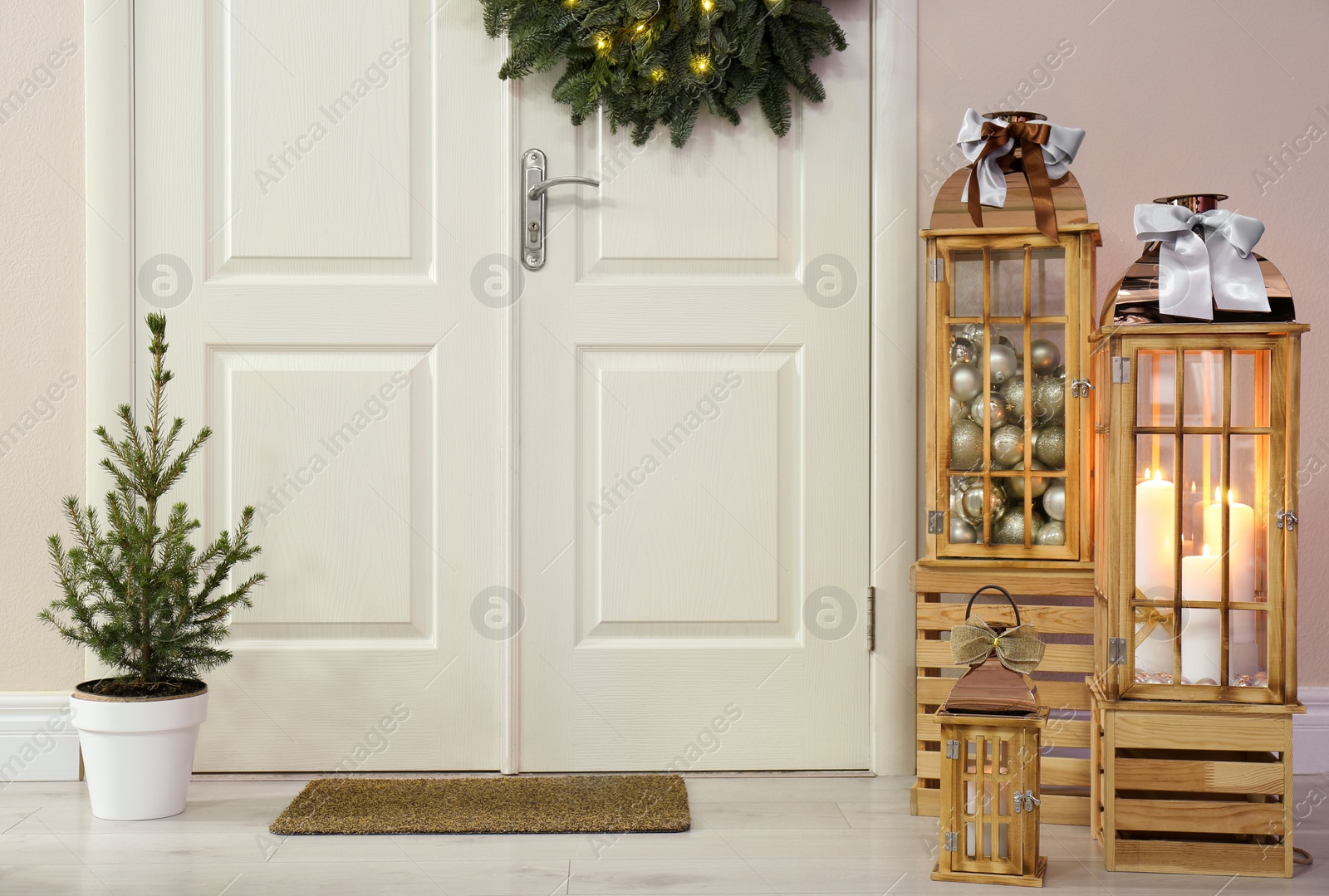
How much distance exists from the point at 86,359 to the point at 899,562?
1715 mm

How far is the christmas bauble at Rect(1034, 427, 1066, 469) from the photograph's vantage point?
5.83 feet

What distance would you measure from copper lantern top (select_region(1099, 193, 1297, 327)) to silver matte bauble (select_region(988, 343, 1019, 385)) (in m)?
0.19

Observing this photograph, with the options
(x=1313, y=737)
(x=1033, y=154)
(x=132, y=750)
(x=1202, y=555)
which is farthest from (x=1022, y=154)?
(x=132, y=750)

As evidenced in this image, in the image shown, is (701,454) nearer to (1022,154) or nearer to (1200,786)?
(1022,154)

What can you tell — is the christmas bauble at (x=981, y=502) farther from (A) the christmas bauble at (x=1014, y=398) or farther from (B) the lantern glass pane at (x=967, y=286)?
(B) the lantern glass pane at (x=967, y=286)

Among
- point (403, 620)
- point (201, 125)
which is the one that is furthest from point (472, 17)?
point (403, 620)

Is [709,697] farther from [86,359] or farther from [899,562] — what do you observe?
[86,359]

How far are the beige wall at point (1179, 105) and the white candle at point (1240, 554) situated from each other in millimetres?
628

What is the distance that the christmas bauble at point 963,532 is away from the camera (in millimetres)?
1827

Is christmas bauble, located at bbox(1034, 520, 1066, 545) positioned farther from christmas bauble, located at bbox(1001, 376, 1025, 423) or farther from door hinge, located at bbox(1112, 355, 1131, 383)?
door hinge, located at bbox(1112, 355, 1131, 383)

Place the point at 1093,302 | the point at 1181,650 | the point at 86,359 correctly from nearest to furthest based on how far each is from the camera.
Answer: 1. the point at 1181,650
2. the point at 1093,302
3. the point at 86,359

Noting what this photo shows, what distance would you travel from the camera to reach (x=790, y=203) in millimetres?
2096

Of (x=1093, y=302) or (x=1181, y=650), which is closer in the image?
(x=1181, y=650)

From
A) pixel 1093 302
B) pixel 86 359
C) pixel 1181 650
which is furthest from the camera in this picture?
pixel 86 359
